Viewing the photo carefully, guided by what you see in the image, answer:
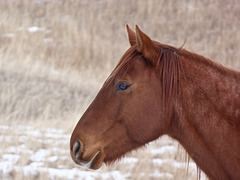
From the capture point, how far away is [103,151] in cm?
279

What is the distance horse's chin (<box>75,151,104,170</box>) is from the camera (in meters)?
2.71

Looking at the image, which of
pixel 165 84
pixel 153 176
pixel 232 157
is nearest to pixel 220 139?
pixel 232 157

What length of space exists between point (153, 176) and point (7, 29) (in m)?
5.93

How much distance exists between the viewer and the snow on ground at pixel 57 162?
538cm

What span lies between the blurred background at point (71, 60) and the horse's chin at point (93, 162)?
8.68 feet

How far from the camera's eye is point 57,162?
5.70 metres

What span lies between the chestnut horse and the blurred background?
2.66 metres

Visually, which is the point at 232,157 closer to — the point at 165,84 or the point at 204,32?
the point at 165,84

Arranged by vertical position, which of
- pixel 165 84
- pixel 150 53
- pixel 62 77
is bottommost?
pixel 62 77

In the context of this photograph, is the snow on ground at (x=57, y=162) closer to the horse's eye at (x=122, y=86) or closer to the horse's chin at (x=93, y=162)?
the horse's chin at (x=93, y=162)

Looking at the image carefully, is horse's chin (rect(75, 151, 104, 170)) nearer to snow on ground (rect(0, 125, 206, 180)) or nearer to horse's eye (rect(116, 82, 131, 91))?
horse's eye (rect(116, 82, 131, 91))

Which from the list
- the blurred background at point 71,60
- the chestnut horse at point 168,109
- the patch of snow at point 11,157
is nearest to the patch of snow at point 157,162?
the blurred background at point 71,60

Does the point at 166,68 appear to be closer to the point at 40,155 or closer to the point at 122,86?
the point at 122,86

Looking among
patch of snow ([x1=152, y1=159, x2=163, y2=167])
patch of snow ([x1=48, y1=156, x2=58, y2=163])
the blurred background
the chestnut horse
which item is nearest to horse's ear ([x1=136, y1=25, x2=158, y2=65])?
the chestnut horse
